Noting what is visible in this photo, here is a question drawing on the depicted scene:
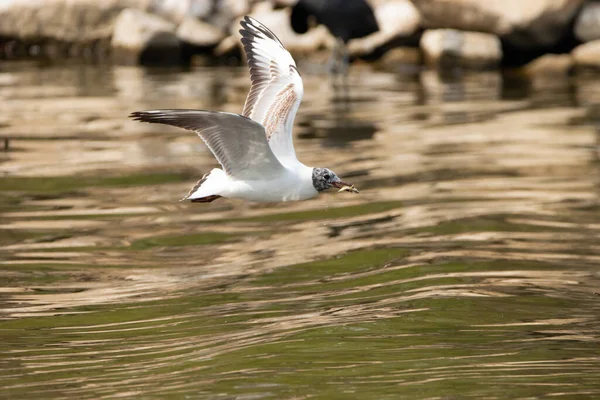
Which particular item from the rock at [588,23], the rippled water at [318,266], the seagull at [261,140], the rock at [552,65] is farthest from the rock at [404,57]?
the seagull at [261,140]

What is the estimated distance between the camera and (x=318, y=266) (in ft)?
34.9

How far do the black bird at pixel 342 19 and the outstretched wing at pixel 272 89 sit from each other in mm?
13936

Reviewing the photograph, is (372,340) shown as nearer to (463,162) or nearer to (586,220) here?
(586,220)

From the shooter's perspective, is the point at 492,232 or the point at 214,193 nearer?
the point at 214,193

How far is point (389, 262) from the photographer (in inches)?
421

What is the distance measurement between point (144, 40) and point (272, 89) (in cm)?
1814

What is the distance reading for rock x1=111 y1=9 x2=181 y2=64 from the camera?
27328mm

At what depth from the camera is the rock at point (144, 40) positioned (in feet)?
89.7

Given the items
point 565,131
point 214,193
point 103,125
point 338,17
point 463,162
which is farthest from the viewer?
point 338,17

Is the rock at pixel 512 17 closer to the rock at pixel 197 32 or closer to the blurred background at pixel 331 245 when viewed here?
the blurred background at pixel 331 245

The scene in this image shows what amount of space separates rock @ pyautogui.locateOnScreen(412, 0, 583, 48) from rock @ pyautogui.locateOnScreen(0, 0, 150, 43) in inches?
288

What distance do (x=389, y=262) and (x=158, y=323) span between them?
99.8 inches

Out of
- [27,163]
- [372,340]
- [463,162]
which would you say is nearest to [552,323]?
[372,340]

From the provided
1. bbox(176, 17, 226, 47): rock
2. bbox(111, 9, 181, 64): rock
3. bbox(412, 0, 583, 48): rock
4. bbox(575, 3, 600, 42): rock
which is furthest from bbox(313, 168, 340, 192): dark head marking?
bbox(176, 17, 226, 47): rock
